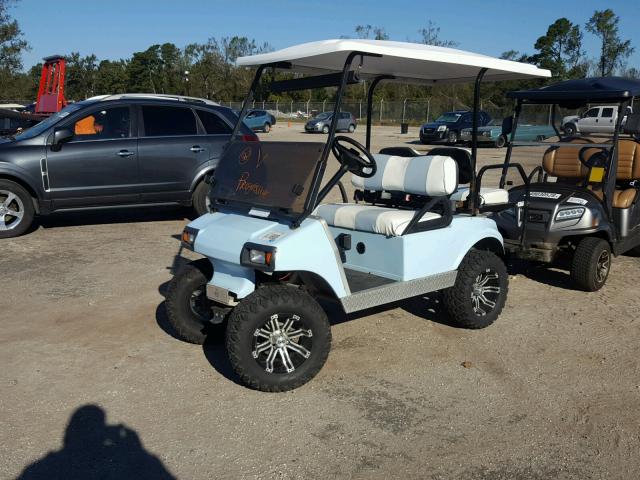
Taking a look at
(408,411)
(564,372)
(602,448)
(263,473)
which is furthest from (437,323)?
(263,473)

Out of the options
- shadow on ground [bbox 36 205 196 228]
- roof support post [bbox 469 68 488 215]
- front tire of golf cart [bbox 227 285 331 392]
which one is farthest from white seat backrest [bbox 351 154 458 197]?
shadow on ground [bbox 36 205 196 228]

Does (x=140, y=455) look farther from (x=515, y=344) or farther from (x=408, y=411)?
(x=515, y=344)

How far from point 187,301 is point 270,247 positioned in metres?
1.06

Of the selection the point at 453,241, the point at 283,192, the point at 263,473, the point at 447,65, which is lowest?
the point at 263,473

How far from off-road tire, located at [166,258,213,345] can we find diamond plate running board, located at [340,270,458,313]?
107 centimetres

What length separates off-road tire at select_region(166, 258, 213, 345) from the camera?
4.53 m

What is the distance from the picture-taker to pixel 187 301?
4570mm

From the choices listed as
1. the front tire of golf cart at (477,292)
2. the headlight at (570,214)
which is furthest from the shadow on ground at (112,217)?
the headlight at (570,214)

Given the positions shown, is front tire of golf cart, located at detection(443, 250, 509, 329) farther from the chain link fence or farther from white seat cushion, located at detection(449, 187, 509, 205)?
the chain link fence

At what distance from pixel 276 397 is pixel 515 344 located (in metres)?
2.00

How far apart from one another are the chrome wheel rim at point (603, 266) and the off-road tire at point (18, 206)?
669 cm

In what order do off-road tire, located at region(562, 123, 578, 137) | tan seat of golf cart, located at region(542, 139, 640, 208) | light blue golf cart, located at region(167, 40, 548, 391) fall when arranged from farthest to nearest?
off-road tire, located at region(562, 123, 578, 137)
tan seat of golf cart, located at region(542, 139, 640, 208)
light blue golf cart, located at region(167, 40, 548, 391)

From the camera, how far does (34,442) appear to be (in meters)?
3.43

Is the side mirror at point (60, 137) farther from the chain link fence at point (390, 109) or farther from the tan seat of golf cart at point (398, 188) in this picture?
the chain link fence at point (390, 109)
